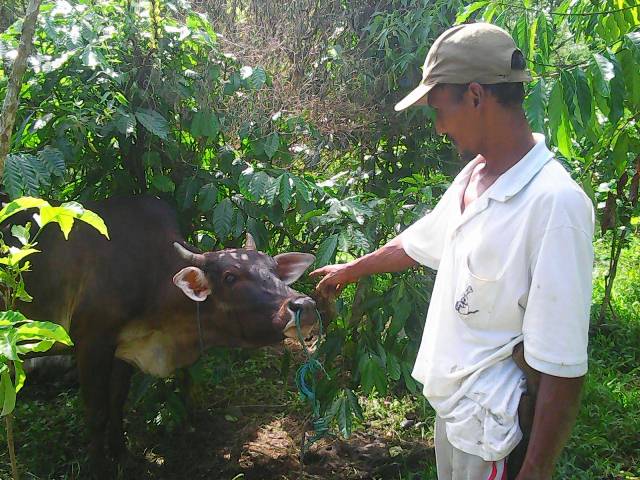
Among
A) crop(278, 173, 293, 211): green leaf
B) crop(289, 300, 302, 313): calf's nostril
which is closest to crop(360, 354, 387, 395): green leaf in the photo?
crop(289, 300, 302, 313): calf's nostril

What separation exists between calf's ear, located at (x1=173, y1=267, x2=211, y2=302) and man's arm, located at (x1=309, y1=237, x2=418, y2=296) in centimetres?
89

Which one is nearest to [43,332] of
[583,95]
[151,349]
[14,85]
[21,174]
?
[14,85]

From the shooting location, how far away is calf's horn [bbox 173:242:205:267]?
162 inches

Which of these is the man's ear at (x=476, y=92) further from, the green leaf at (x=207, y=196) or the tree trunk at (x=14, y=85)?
the green leaf at (x=207, y=196)

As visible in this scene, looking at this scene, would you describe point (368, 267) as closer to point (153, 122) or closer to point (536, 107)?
point (536, 107)

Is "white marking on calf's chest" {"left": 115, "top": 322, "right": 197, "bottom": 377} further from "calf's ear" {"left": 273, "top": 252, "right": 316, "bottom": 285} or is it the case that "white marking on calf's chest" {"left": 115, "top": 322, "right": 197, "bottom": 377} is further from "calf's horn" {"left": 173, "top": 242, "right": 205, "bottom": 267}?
"calf's ear" {"left": 273, "top": 252, "right": 316, "bottom": 285}

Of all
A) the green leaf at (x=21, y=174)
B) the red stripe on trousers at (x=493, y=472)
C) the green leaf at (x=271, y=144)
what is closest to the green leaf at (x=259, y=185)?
the green leaf at (x=271, y=144)

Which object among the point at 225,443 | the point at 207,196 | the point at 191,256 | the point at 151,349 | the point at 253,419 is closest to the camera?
the point at 207,196

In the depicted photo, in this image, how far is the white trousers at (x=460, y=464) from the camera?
7.11 ft

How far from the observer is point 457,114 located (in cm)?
221

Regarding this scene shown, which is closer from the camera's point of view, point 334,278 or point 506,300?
point 506,300

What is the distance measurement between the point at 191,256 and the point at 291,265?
58 centimetres

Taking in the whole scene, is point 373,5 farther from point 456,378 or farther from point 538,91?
point 456,378

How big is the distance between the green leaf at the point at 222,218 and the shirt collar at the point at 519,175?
2.09m
